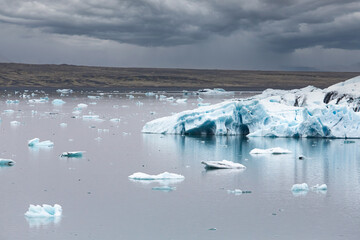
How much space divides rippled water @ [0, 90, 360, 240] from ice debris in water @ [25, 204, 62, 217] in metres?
0.11

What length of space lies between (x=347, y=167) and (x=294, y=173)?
1792 mm

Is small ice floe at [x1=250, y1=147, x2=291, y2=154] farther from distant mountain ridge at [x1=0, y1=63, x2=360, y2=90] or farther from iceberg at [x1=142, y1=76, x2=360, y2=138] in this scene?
distant mountain ridge at [x1=0, y1=63, x2=360, y2=90]

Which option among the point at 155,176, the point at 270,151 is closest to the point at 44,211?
the point at 155,176

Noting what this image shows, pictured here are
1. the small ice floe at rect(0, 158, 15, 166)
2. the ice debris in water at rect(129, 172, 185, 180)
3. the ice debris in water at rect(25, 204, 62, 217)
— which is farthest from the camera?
the small ice floe at rect(0, 158, 15, 166)

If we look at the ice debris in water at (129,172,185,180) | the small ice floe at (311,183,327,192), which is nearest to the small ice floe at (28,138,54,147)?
the ice debris in water at (129,172,185,180)

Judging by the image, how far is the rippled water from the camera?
7.61m

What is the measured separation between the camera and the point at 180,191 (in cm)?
991

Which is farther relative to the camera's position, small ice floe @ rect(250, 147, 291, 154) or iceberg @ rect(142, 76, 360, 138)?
iceberg @ rect(142, 76, 360, 138)

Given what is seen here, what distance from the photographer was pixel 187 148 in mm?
15500

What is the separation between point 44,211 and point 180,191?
8.76 feet

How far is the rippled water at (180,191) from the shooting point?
761 cm

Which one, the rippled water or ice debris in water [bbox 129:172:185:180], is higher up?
ice debris in water [bbox 129:172:185:180]

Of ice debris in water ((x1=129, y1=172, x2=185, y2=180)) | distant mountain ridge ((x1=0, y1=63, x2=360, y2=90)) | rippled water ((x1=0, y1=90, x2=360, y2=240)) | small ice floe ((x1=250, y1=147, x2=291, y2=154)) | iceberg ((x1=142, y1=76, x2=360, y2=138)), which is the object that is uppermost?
distant mountain ridge ((x1=0, y1=63, x2=360, y2=90))

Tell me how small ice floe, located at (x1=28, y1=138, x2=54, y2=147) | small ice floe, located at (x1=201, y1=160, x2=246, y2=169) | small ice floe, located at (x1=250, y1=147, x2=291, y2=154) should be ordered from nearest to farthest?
small ice floe, located at (x1=201, y1=160, x2=246, y2=169) < small ice floe, located at (x1=250, y1=147, x2=291, y2=154) < small ice floe, located at (x1=28, y1=138, x2=54, y2=147)
